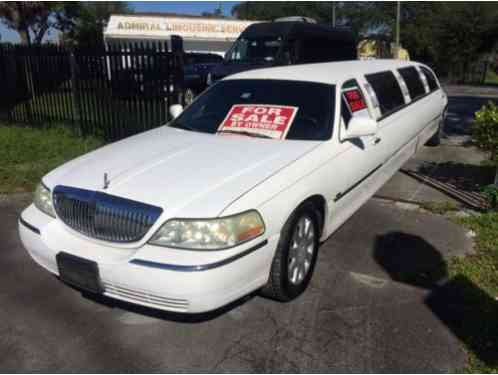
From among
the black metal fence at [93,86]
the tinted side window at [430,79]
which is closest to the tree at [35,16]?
the black metal fence at [93,86]

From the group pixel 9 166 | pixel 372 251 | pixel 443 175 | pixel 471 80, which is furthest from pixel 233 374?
pixel 471 80

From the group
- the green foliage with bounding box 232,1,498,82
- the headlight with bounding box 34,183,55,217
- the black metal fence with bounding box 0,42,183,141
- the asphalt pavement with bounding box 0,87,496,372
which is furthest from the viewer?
the green foliage with bounding box 232,1,498,82

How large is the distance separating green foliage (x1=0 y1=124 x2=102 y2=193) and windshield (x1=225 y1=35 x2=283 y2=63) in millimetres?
5139

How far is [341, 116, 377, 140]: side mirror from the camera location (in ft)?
12.3

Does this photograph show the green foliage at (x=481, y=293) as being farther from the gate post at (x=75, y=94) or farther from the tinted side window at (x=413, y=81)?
the gate post at (x=75, y=94)

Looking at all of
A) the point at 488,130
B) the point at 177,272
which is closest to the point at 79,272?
the point at 177,272

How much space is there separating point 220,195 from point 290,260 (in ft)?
2.53

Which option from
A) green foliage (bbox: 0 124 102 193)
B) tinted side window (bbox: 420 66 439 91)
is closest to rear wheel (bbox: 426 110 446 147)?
tinted side window (bbox: 420 66 439 91)

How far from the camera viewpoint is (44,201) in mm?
3221

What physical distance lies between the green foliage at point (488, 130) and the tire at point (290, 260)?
8.81ft

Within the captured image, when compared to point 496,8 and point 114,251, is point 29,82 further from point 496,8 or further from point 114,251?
point 496,8

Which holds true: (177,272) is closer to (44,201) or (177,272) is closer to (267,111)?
(44,201)

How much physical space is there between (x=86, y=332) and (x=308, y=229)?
5.50 ft

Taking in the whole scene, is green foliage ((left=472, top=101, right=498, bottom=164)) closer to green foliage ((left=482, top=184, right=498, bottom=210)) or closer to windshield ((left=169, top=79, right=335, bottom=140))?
green foliage ((left=482, top=184, right=498, bottom=210))
